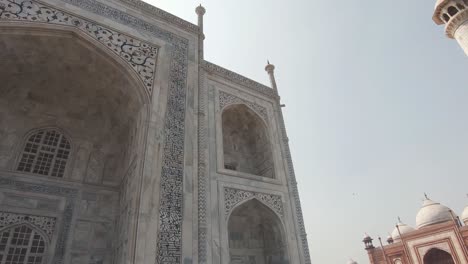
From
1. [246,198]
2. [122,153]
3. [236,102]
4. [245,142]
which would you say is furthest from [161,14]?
[246,198]

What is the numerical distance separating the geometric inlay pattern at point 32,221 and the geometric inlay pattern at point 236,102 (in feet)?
15.0

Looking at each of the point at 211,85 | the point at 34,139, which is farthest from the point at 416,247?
the point at 34,139

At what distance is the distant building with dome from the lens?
14.0m

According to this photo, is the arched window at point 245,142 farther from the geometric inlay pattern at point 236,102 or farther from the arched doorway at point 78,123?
the arched doorway at point 78,123

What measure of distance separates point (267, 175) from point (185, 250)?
348 cm

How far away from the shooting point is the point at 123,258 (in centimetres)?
488

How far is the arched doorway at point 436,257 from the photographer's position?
14667 mm

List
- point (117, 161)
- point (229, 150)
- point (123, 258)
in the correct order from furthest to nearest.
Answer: point (229, 150)
point (117, 161)
point (123, 258)

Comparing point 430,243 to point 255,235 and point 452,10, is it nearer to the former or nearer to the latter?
point 452,10

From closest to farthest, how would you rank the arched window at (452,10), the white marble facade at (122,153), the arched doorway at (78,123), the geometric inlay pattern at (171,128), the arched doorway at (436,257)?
1. the geometric inlay pattern at (171,128)
2. the white marble facade at (122,153)
3. the arched doorway at (78,123)
4. the arched window at (452,10)
5. the arched doorway at (436,257)

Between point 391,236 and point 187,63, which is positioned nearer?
point 187,63

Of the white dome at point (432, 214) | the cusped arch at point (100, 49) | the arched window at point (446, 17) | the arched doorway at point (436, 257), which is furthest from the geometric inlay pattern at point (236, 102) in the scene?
the white dome at point (432, 214)

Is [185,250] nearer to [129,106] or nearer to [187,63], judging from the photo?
[129,106]

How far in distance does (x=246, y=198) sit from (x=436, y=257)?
1421 centimetres
